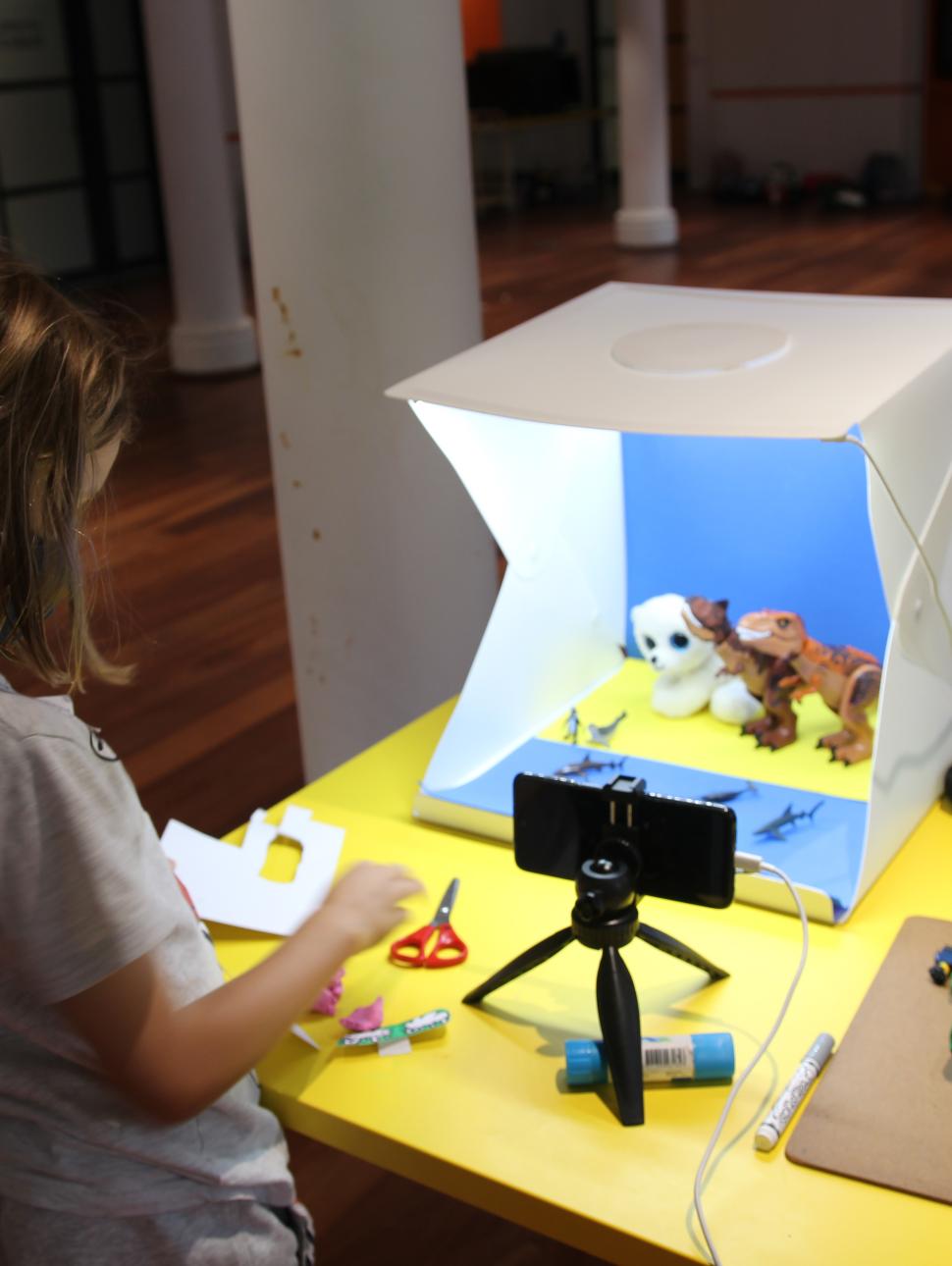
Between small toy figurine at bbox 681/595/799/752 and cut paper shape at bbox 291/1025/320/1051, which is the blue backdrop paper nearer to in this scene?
small toy figurine at bbox 681/595/799/752

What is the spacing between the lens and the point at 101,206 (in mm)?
8516

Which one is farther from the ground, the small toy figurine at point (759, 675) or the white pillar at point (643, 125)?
the white pillar at point (643, 125)

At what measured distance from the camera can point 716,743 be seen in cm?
150

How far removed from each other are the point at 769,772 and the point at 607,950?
1.51 feet

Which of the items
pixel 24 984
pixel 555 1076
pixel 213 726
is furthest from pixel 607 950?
pixel 213 726

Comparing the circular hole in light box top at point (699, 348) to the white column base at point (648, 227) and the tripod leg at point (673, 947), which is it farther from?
the white column base at point (648, 227)

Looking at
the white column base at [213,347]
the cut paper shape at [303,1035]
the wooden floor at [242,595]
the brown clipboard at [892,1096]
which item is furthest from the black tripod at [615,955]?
the white column base at [213,347]

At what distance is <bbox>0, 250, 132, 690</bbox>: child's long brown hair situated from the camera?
81 centimetres

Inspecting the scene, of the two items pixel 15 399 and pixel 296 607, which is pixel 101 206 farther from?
pixel 15 399

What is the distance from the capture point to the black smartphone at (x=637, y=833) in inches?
39.3

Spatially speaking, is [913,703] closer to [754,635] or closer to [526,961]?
[754,635]

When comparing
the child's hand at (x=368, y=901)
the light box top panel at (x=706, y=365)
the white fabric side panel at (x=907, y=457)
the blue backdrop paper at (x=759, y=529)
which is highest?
the light box top panel at (x=706, y=365)

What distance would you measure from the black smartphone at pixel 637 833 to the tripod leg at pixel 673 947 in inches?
2.5

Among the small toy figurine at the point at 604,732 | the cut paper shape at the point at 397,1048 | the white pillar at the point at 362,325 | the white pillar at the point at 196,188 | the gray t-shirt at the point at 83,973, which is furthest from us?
the white pillar at the point at 196,188
